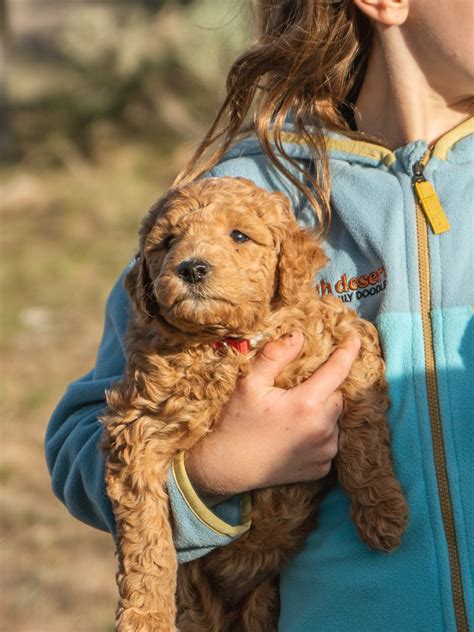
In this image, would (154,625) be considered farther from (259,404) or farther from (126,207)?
(126,207)

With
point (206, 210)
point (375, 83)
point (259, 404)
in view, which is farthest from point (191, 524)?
point (375, 83)

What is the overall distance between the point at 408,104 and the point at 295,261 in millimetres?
888

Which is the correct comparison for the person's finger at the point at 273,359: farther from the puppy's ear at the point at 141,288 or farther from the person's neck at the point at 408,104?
the person's neck at the point at 408,104

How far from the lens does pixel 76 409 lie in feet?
11.9

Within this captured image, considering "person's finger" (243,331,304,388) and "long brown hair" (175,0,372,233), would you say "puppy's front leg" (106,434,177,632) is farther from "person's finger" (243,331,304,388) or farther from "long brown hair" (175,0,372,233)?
"long brown hair" (175,0,372,233)

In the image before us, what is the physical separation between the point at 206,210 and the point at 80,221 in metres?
9.60

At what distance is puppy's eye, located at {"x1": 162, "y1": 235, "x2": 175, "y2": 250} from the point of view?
10.7 ft

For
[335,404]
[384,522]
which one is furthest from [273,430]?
[384,522]

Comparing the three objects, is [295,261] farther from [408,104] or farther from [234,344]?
[408,104]

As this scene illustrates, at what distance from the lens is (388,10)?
3.56 meters

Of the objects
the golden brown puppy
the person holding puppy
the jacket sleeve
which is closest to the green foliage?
the person holding puppy

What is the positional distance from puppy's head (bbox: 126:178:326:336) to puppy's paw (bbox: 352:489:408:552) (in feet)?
2.37

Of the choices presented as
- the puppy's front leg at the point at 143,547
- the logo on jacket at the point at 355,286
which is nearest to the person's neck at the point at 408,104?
the logo on jacket at the point at 355,286

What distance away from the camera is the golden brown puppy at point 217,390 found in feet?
10.1
